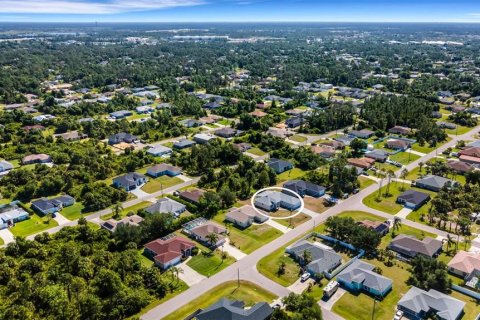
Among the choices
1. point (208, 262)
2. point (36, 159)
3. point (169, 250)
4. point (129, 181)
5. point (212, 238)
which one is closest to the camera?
point (208, 262)

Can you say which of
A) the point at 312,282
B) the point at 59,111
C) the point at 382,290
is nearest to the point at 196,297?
the point at 312,282

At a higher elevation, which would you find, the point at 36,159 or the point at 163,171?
the point at 36,159

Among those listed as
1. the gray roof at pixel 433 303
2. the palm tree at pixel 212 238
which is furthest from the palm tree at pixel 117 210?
the gray roof at pixel 433 303

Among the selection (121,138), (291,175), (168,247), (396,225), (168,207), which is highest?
(121,138)

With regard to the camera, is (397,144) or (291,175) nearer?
(291,175)

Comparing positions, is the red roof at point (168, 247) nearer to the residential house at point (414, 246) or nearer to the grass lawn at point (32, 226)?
the grass lawn at point (32, 226)

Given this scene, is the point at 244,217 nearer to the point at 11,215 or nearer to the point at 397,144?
the point at 11,215

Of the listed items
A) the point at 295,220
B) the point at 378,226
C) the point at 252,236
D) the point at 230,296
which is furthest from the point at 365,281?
the point at 295,220
